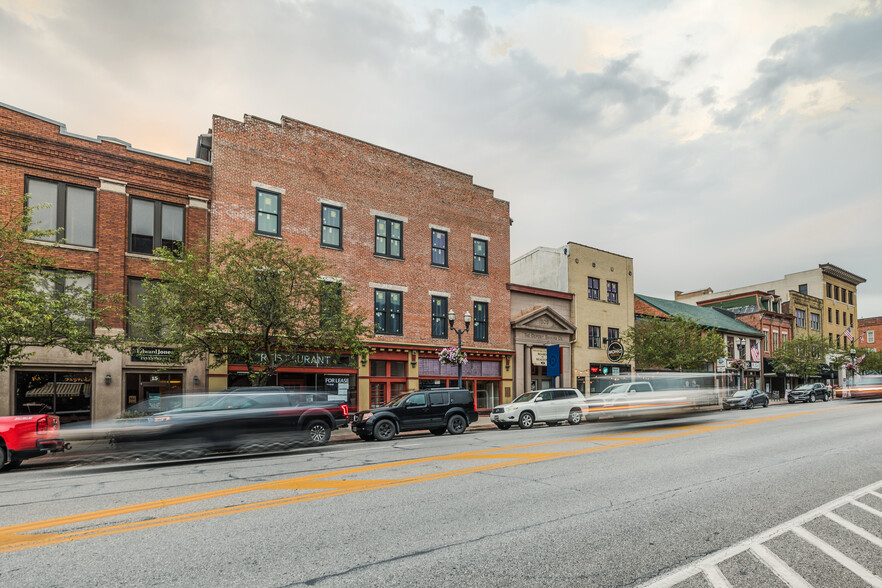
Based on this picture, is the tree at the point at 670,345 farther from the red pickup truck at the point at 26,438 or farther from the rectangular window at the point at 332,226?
the red pickup truck at the point at 26,438

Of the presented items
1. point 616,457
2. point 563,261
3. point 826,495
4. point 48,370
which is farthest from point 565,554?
point 563,261

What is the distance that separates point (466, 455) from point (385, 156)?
19.3 metres

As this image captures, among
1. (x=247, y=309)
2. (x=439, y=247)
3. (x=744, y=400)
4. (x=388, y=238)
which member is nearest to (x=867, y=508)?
(x=247, y=309)

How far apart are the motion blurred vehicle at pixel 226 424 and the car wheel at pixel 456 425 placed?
5.11 m

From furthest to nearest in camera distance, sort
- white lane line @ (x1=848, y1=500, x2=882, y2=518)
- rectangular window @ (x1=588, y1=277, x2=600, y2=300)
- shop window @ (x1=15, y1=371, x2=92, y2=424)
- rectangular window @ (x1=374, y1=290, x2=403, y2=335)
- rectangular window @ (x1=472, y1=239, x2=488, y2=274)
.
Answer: rectangular window @ (x1=588, y1=277, x2=600, y2=300), rectangular window @ (x1=472, y1=239, x2=488, y2=274), rectangular window @ (x1=374, y1=290, x2=403, y2=335), shop window @ (x1=15, y1=371, x2=92, y2=424), white lane line @ (x1=848, y1=500, x2=882, y2=518)

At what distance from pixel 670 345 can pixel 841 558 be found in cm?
3124

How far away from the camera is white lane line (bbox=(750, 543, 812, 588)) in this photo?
4824 millimetres

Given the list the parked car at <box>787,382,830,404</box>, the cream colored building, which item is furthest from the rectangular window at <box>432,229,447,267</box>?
the parked car at <box>787,382,830,404</box>

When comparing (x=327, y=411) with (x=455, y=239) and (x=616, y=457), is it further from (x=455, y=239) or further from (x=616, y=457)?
(x=455, y=239)

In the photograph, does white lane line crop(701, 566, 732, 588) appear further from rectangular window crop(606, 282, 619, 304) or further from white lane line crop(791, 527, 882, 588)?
rectangular window crop(606, 282, 619, 304)

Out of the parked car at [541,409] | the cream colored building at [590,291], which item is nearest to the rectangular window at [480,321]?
the cream colored building at [590,291]

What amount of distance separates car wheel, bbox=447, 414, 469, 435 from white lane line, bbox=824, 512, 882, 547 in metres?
13.5

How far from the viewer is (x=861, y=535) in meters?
6.21

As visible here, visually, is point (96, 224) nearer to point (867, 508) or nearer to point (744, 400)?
point (867, 508)
